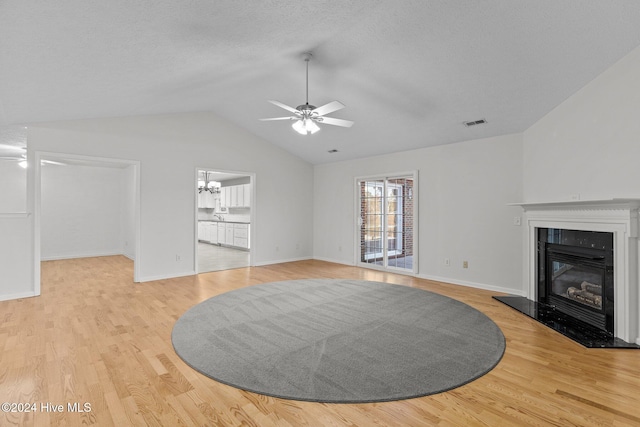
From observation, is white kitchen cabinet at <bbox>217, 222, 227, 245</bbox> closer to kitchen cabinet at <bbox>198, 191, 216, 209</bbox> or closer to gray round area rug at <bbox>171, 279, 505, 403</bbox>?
kitchen cabinet at <bbox>198, 191, 216, 209</bbox>

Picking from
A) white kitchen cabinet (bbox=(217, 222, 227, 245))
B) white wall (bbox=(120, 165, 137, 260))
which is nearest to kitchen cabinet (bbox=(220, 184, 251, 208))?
white kitchen cabinet (bbox=(217, 222, 227, 245))

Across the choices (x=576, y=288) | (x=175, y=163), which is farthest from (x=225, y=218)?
(x=576, y=288)

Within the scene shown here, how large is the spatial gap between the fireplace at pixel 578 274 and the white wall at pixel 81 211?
966cm

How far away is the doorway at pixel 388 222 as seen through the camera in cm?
646

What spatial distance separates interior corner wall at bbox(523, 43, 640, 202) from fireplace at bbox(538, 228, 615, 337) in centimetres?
49

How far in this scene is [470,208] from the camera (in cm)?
525

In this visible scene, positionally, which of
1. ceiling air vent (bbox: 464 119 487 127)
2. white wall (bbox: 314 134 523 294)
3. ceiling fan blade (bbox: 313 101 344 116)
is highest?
ceiling air vent (bbox: 464 119 487 127)

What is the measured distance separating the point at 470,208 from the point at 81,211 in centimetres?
954

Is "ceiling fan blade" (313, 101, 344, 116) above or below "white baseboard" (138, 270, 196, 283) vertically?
above

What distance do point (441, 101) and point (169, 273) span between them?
545 centimetres

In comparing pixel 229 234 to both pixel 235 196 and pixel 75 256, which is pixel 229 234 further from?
pixel 75 256

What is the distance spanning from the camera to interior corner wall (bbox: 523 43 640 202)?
2861mm

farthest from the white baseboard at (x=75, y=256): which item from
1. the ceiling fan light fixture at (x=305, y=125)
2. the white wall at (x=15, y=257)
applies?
the ceiling fan light fixture at (x=305, y=125)

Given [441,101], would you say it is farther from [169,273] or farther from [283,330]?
[169,273]
